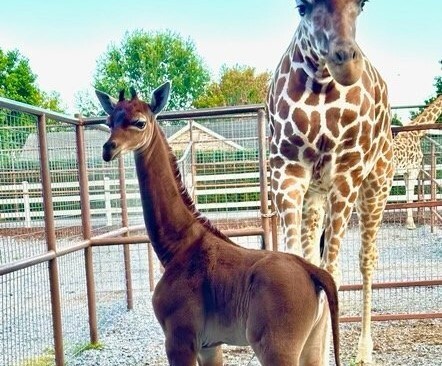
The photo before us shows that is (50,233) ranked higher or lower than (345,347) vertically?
higher

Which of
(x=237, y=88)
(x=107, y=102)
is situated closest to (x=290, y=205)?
(x=107, y=102)

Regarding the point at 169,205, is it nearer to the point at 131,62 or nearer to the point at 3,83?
the point at 3,83

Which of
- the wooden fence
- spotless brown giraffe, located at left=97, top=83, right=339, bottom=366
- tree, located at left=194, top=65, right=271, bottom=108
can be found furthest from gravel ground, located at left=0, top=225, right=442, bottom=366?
tree, located at left=194, top=65, right=271, bottom=108

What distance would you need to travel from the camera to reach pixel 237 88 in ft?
91.0

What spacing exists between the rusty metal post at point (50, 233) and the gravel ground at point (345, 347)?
14.4 inches

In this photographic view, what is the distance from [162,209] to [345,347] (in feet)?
7.15

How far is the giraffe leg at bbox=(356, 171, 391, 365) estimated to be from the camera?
359cm

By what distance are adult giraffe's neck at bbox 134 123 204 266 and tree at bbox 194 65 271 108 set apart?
78.9 ft

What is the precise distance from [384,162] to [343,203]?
0.80m

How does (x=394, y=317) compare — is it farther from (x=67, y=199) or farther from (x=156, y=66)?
(x=156, y=66)

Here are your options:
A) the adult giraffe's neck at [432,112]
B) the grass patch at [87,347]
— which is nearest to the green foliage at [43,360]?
the grass patch at [87,347]

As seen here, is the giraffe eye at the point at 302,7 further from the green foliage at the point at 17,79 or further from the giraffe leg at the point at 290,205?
the green foliage at the point at 17,79

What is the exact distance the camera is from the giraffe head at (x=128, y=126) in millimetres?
2393

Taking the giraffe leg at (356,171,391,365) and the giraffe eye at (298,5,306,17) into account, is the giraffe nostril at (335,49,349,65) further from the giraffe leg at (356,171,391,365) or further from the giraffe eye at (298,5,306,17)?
the giraffe leg at (356,171,391,365)
